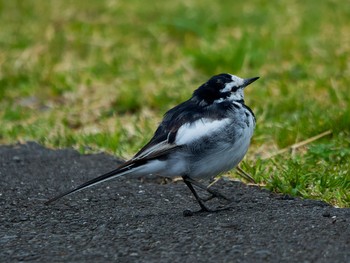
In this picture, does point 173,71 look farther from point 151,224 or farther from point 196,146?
point 151,224

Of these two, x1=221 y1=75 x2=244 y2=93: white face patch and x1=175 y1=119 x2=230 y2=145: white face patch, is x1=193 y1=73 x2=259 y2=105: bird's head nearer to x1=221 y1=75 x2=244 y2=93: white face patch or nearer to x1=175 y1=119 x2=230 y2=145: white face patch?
x1=221 y1=75 x2=244 y2=93: white face patch

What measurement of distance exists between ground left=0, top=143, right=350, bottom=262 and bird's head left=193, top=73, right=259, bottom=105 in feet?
2.25

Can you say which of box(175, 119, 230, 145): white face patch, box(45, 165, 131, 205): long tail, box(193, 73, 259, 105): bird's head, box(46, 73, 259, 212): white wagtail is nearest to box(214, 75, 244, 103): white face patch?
box(193, 73, 259, 105): bird's head

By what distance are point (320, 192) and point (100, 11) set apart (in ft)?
21.5

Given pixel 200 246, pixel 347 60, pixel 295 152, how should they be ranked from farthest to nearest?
pixel 347 60
pixel 295 152
pixel 200 246

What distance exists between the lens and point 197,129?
5.35m

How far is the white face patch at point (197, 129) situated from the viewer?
531 centimetres

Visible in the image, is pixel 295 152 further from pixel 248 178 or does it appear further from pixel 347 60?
pixel 347 60

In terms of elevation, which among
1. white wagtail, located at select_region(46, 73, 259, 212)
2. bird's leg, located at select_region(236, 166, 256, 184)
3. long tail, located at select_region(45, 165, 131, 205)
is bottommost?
bird's leg, located at select_region(236, 166, 256, 184)

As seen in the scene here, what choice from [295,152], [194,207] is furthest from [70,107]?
[194,207]

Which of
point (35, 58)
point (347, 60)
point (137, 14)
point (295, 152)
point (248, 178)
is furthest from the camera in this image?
point (137, 14)

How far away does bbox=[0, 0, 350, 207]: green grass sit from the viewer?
7051mm

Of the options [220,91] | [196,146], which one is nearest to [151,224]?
[196,146]

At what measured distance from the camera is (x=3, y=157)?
7.02 metres
